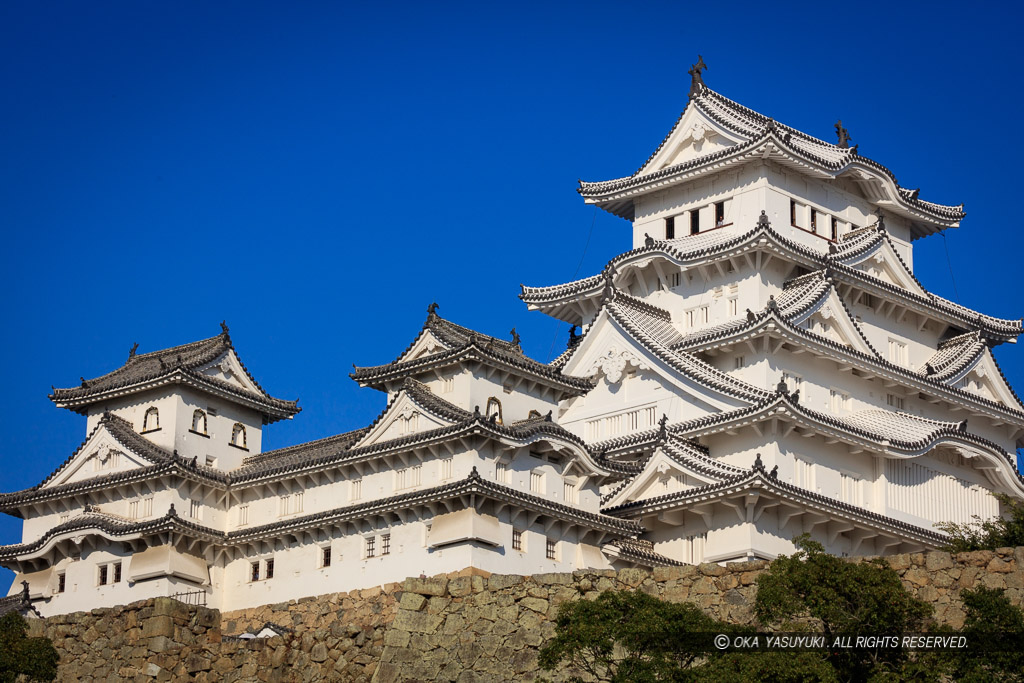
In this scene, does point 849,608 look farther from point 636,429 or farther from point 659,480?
point 636,429

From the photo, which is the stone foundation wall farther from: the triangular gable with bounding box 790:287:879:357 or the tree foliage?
the triangular gable with bounding box 790:287:879:357

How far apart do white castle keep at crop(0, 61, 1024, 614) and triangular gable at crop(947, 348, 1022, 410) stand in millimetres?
98

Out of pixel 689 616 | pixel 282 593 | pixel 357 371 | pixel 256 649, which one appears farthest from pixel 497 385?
pixel 689 616

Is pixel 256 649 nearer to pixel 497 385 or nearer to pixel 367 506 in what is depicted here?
pixel 367 506

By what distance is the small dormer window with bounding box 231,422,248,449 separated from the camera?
194ft

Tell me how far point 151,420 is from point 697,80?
24269 millimetres

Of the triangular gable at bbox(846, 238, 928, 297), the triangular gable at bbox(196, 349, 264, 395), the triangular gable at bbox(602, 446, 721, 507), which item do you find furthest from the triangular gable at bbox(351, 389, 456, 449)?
the triangular gable at bbox(846, 238, 928, 297)

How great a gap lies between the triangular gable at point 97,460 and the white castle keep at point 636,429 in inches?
3.1

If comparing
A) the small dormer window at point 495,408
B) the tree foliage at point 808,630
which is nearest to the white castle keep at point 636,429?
the small dormer window at point 495,408

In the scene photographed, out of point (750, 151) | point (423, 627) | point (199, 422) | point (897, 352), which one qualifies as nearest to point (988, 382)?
point (897, 352)

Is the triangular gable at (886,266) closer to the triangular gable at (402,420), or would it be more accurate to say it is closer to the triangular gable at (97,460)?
the triangular gable at (402,420)

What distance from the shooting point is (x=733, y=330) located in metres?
58.4

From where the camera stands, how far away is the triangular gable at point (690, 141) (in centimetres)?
6431

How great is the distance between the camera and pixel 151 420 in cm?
5775
